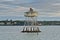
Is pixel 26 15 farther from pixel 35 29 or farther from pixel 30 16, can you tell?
pixel 35 29

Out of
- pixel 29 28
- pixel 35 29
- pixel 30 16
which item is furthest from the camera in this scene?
pixel 29 28

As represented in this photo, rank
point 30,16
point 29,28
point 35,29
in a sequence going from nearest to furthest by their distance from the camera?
1. point 30,16
2. point 35,29
3. point 29,28

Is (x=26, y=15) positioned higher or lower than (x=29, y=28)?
higher

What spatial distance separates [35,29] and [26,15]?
280 inches

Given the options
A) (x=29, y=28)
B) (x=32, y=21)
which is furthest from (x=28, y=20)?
(x=29, y=28)

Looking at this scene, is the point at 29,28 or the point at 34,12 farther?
the point at 29,28

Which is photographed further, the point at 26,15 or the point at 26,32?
the point at 26,32

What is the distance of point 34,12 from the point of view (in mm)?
79000

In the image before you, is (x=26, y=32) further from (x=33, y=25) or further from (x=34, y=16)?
(x=34, y=16)

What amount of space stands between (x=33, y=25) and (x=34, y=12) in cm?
931

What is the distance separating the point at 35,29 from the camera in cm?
8400

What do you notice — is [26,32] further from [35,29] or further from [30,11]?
[30,11]

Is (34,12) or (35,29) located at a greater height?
(34,12)

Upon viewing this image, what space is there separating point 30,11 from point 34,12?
120 cm
